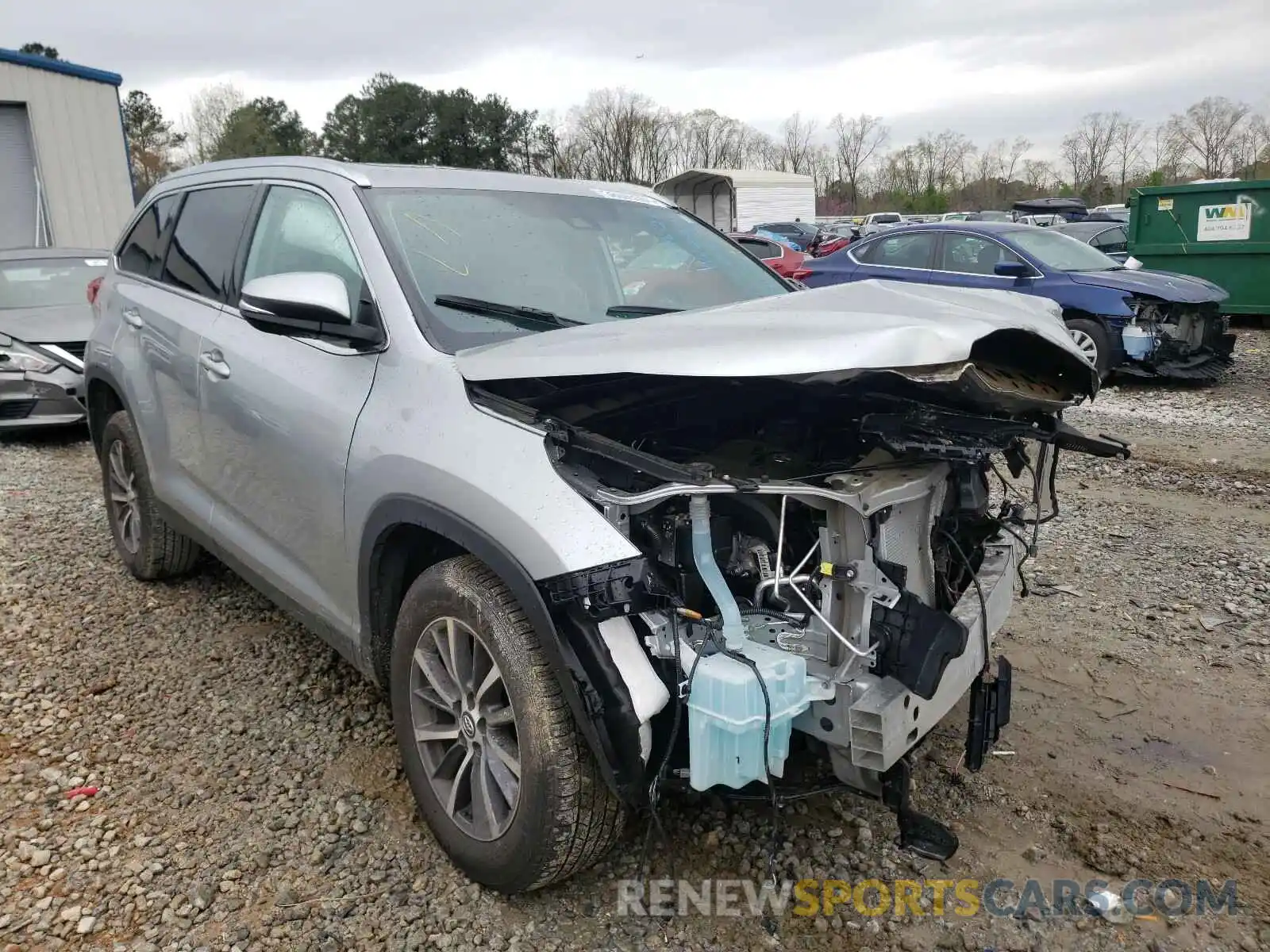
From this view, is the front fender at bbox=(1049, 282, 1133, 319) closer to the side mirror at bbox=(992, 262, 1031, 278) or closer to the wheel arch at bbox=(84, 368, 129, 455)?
the side mirror at bbox=(992, 262, 1031, 278)

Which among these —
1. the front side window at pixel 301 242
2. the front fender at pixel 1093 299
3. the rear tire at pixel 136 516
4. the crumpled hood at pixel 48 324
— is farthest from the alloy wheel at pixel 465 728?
the front fender at pixel 1093 299

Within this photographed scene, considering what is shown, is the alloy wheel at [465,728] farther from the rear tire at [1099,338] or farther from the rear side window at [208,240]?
the rear tire at [1099,338]

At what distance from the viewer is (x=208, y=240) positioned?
12.3ft

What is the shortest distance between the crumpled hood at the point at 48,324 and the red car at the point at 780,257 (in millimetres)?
7254

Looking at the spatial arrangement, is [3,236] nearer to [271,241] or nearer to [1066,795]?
[271,241]

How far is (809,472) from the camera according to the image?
237 cm

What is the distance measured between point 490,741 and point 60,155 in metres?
16.9

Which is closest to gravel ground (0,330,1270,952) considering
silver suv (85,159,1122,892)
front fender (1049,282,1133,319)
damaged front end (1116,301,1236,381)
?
silver suv (85,159,1122,892)

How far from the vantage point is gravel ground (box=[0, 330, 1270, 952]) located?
235cm

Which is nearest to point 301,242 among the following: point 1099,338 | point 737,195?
point 1099,338

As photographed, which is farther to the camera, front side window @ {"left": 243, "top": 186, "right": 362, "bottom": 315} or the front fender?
the front fender

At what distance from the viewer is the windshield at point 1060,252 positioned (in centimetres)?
955

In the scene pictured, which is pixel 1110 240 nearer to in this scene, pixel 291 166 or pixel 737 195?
pixel 291 166

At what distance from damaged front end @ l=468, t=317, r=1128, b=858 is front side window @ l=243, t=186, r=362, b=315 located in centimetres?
84
